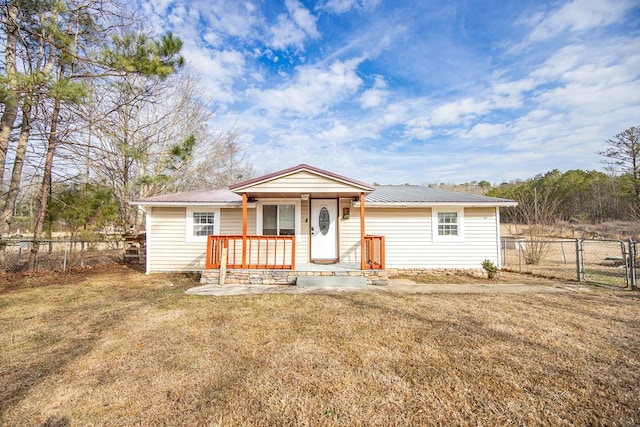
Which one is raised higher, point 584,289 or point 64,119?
point 64,119

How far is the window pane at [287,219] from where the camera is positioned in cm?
902

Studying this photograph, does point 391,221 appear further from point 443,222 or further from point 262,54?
point 262,54

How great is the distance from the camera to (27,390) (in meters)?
2.67

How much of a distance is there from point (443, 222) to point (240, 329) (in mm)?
7389

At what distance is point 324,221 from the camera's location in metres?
9.10

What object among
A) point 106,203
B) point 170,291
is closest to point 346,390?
point 170,291

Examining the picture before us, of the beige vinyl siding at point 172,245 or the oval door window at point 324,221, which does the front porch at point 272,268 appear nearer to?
the oval door window at point 324,221

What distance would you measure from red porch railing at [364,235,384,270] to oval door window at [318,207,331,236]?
150 cm

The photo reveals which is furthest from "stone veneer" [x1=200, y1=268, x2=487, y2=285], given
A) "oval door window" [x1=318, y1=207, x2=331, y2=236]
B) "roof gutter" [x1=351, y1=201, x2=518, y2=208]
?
"roof gutter" [x1=351, y1=201, x2=518, y2=208]

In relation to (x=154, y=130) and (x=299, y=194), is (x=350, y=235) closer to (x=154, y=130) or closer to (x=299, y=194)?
(x=299, y=194)

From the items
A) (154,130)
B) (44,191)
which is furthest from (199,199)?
(154,130)

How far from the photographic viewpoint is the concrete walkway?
22.0 ft

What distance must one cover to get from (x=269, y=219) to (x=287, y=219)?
0.59 meters

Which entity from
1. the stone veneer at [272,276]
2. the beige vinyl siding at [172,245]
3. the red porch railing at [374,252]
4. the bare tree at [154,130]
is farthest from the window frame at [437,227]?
the bare tree at [154,130]
